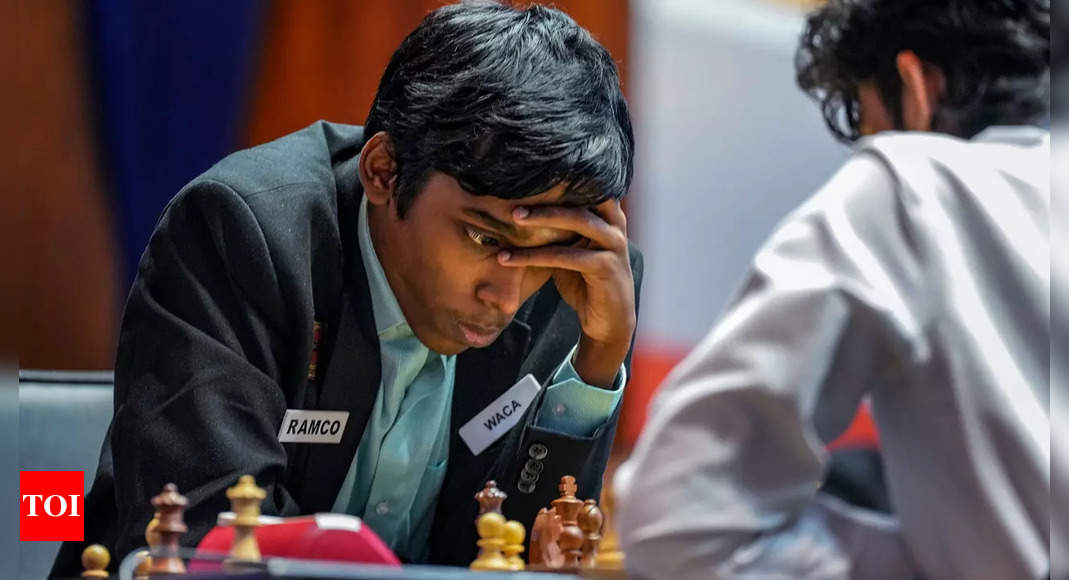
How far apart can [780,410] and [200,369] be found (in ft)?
3.24

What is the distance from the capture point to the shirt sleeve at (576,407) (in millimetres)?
2028

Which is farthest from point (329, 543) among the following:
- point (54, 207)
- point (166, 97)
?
point (166, 97)

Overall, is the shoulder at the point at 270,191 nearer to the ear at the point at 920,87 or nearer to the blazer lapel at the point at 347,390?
the blazer lapel at the point at 347,390

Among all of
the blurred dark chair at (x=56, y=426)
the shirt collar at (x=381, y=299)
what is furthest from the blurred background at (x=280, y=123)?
the shirt collar at (x=381, y=299)

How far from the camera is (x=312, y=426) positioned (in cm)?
187

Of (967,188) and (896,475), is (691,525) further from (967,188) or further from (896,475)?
(967,188)

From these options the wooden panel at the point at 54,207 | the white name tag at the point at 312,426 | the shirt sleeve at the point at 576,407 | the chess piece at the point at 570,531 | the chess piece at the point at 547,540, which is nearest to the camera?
the chess piece at the point at 570,531

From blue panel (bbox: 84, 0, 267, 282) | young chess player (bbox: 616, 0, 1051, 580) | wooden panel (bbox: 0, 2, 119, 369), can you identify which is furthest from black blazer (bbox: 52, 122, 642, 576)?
blue panel (bbox: 84, 0, 267, 282)

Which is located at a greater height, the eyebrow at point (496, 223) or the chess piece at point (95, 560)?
the eyebrow at point (496, 223)

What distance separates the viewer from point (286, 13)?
13.8 ft

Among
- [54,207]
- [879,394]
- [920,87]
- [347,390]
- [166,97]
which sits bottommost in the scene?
[54,207]

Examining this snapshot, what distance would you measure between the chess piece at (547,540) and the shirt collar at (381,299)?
17.1 inches

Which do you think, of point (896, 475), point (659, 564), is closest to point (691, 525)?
point (659, 564)

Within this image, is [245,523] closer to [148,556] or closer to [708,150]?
[148,556]
